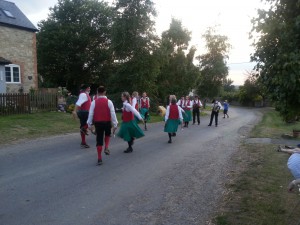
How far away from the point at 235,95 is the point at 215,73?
26.3 metres

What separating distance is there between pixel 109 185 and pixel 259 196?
2.95m

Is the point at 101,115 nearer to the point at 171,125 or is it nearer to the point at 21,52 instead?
the point at 171,125

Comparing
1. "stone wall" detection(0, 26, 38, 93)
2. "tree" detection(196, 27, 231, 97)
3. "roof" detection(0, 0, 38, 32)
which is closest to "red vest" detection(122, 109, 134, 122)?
"stone wall" detection(0, 26, 38, 93)

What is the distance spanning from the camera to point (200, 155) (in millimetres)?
11305

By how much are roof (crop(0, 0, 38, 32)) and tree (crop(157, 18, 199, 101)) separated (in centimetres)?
1499

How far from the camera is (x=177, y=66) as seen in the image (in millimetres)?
42719

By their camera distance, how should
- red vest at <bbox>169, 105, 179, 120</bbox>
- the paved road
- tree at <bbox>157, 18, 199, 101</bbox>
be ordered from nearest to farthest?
the paved road, red vest at <bbox>169, 105, 179, 120</bbox>, tree at <bbox>157, 18, 199, 101</bbox>

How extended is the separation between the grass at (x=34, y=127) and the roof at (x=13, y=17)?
11.7 m

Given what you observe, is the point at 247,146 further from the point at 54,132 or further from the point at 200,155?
the point at 54,132

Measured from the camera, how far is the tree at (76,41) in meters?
46.8

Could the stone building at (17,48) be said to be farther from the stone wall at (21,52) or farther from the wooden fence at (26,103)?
the wooden fence at (26,103)

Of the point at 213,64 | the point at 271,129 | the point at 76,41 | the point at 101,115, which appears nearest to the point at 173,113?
the point at 101,115

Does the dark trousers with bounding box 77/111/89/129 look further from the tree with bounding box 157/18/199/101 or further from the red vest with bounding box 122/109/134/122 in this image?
the tree with bounding box 157/18/199/101

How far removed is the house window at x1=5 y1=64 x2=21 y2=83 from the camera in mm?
29672
